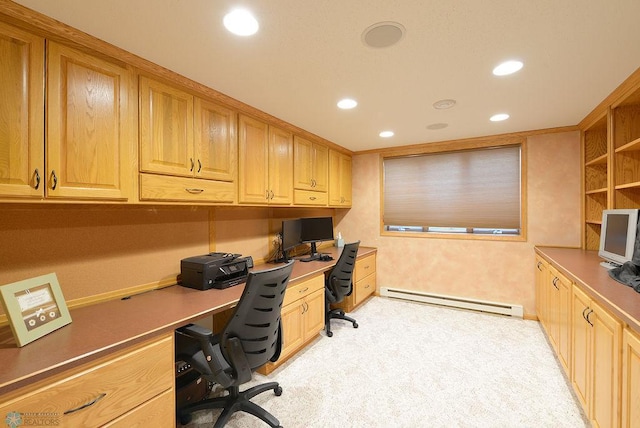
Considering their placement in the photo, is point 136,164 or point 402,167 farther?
point 402,167

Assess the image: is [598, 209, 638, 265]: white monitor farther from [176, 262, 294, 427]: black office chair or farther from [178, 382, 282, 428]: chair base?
[178, 382, 282, 428]: chair base

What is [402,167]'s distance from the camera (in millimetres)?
4191

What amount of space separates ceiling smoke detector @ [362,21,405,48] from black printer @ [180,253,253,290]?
180 cm

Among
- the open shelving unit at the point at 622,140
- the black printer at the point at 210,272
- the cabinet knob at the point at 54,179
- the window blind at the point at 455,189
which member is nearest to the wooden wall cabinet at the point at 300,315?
the black printer at the point at 210,272

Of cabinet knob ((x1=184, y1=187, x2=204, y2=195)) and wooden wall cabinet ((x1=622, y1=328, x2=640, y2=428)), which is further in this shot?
cabinet knob ((x1=184, y1=187, x2=204, y2=195))

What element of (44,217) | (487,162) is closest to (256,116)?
(44,217)

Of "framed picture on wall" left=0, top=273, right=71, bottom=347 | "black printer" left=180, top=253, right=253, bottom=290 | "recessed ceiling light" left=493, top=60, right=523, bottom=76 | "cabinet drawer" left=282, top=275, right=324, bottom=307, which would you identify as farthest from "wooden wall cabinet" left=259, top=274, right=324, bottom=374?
"recessed ceiling light" left=493, top=60, right=523, bottom=76

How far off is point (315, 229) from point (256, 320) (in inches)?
83.3

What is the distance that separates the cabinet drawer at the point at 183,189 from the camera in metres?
1.74

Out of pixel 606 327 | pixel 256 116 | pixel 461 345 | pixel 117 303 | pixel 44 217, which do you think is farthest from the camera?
pixel 461 345

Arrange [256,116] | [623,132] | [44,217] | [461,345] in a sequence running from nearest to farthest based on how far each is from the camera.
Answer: [44,217] < [623,132] < [256,116] < [461,345]

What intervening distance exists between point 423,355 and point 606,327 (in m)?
1.50

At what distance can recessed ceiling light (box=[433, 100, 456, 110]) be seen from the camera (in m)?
2.41

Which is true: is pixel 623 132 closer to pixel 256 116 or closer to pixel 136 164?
pixel 256 116
